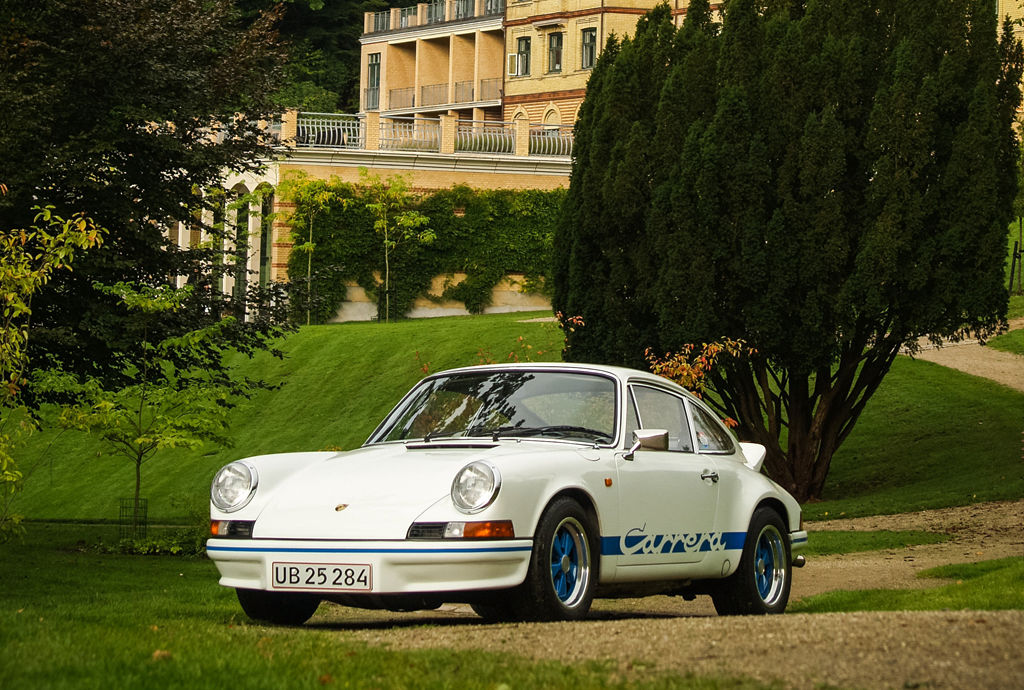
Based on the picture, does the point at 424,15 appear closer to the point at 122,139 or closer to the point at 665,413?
the point at 122,139

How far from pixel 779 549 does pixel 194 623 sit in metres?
4.05

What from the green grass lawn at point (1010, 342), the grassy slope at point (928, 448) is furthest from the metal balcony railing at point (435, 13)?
the grassy slope at point (928, 448)

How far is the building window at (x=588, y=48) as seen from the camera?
6500 centimetres

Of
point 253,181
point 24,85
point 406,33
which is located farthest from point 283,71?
point 406,33

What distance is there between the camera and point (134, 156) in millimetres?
18828

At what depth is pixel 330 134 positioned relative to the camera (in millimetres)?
50375

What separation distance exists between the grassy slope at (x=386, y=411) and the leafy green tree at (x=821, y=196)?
99.6 inches

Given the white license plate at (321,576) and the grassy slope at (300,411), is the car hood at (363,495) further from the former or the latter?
the grassy slope at (300,411)

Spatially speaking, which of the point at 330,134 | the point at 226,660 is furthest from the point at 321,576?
the point at 330,134

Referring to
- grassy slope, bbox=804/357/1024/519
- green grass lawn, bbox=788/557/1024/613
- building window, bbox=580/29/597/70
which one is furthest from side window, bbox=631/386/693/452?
building window, bbox=580/29/597/70

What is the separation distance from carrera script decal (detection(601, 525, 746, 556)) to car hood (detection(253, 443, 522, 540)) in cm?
83

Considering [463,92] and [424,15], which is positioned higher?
[424,15]

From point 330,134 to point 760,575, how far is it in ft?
139

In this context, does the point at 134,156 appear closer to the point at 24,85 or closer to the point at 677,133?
the point at 24,85
